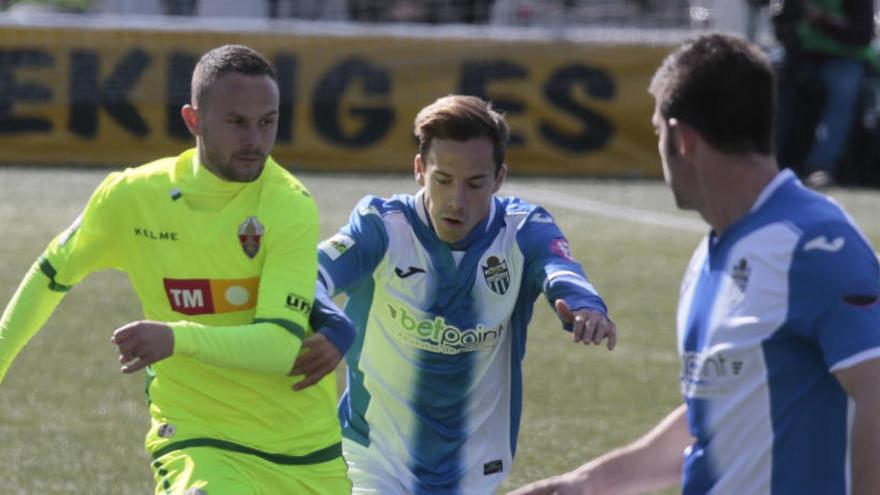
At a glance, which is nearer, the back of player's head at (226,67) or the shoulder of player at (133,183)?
the back of player's head at (226,67)

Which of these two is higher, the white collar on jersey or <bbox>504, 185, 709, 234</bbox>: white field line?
the white collar on jersey

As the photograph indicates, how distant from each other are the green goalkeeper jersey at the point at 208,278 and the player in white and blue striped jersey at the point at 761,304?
5.24 feet

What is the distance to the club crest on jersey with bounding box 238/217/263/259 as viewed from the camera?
5.05m

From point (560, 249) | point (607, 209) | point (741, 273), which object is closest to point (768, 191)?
point (741, 273)

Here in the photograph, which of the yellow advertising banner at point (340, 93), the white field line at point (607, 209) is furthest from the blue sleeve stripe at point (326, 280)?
the yellow advertising banner at point (340, 93)

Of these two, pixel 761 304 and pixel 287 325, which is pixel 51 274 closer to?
pixel 287 325

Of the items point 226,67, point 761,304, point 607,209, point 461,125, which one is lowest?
point 607,209

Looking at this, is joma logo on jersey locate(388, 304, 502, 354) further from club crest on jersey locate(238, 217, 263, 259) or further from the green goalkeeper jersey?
club crest on jersey locate(238, 217, 263, 259)

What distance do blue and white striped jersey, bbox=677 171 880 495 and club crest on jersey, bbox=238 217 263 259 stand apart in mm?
1720

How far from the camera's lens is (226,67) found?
501cm

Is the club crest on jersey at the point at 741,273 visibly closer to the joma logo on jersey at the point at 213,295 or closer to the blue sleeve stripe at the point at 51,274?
the joma logo on jersey at the point at 213,295

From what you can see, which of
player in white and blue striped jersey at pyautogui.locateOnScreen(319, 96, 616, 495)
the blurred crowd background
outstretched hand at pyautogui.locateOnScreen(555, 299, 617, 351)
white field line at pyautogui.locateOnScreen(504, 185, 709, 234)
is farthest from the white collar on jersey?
the blurred crowd background

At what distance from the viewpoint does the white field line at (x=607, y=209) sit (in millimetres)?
15518

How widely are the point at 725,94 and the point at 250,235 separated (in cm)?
199
